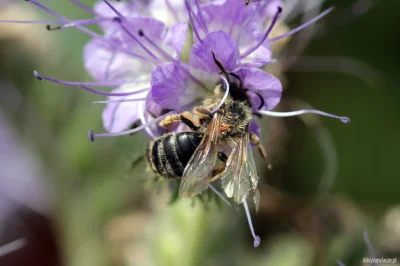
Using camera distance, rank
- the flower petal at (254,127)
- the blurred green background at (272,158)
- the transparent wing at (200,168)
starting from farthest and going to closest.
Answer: the blurred green background at (272,158) < the flower petal at (254,127) < the transparent wing at (200,168)

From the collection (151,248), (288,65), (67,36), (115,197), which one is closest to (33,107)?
(67,36)

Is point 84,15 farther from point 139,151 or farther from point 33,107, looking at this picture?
point 139,151

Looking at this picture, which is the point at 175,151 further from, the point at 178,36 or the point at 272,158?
the point at 272,158

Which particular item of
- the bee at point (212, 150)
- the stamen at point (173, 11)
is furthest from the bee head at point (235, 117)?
the stamen at point (173, 11)

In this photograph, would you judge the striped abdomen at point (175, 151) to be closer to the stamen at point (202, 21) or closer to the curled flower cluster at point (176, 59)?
the curled flower cluster at point (176, 59)

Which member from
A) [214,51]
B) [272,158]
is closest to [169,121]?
[214,51]

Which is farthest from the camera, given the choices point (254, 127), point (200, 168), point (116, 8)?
point (116, 8)

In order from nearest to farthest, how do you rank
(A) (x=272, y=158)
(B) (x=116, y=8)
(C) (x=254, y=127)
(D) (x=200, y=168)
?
(D) (x=200, y=168) < (C) (x=254, y=127) < (B) (x=116, y=8) < (A) (x=272, y=158)
